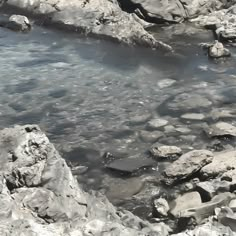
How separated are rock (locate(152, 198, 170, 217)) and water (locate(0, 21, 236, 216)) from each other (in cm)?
153

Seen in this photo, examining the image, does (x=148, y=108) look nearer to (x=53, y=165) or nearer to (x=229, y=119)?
Result: (x=229, y=119)

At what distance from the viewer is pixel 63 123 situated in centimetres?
1342

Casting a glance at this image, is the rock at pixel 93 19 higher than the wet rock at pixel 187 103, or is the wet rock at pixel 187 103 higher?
the rock at pixel 93 19

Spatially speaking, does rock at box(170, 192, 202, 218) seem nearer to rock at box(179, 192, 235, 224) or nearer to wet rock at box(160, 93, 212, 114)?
rock at box(179, 192, 235, 224)

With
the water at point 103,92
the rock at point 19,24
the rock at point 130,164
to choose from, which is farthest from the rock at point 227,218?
the rock at point 19,24

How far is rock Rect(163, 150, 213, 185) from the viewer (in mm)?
9977

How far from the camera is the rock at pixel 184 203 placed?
872 centimetres

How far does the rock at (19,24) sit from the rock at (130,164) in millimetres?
14517

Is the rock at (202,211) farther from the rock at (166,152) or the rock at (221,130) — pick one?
the rock at (221,130)

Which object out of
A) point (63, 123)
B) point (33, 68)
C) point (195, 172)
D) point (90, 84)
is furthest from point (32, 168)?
point (33, 68)

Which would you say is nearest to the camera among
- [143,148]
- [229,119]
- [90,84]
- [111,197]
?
[111,197]

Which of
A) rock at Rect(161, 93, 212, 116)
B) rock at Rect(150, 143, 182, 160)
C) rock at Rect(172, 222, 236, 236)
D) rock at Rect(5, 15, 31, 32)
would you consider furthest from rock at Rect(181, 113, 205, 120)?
rock at Rect(5, 15, 31, 32)

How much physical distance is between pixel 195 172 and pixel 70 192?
353 cm

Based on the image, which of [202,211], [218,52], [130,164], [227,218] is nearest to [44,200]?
[227,218]
